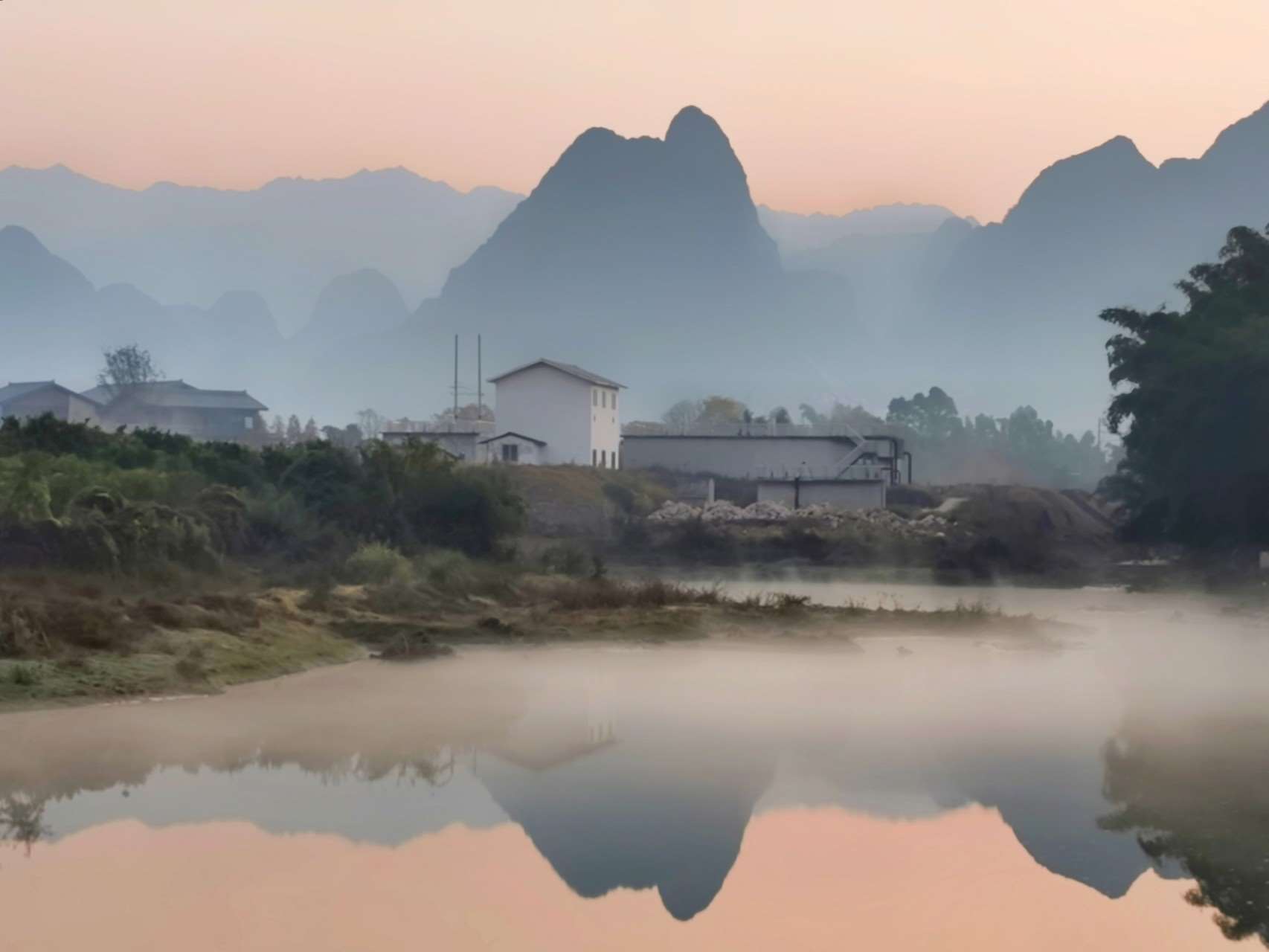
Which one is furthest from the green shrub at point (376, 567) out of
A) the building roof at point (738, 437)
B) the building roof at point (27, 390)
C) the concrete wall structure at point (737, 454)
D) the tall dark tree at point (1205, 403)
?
the building roof at point (27, 390)

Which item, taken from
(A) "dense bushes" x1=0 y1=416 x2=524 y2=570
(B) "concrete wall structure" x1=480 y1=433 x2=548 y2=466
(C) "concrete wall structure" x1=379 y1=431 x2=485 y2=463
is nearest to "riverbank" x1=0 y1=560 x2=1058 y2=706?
(A) "dense bushes" x1=0 y1=416 x2=524 y2=570

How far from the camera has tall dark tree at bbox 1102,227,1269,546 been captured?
57062 mm

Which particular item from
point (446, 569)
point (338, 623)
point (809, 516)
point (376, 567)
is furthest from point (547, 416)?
point (338, 623)

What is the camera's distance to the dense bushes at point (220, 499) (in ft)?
118

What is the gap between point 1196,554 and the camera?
6072 cm

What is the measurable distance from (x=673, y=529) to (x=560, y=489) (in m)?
6.50

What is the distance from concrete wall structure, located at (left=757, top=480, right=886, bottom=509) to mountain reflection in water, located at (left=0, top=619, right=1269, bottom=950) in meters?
57.9

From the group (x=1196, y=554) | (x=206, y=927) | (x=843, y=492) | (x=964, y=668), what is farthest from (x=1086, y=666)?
(x=843, y=492)

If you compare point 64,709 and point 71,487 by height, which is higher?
point 71,487

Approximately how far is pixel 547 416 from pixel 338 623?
5506 cm

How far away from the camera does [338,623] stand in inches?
1369

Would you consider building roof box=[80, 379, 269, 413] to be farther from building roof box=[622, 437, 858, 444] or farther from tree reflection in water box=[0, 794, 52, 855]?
tree reflection in water box=[0, 794, 52, 855]

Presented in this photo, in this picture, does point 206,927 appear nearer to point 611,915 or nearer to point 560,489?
point 611,915

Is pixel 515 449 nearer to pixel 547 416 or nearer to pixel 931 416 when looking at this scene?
pixel 547 416
